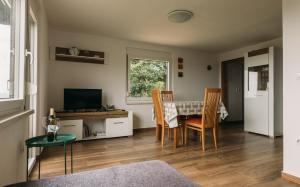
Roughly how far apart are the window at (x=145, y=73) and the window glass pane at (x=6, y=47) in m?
3.21

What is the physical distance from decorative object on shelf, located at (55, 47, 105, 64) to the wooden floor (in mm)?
1800

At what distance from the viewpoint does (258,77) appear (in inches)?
173

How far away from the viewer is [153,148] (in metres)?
3.17

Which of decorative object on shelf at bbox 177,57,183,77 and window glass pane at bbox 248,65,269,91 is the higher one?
decorative object on shelf at bbox 177,57,183,77

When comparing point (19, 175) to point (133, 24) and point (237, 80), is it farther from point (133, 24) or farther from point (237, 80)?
point (237, 80)

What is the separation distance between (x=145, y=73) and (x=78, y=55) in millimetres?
1726

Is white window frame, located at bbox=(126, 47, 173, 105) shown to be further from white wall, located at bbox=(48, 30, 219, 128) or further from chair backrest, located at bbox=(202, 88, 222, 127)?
chair backrest, located at bbox=(202, 88, 222, 127)

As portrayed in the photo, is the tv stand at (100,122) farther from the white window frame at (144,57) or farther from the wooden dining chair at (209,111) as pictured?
the wooden dining chair at (209,111)

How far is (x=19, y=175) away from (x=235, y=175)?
2.17 m

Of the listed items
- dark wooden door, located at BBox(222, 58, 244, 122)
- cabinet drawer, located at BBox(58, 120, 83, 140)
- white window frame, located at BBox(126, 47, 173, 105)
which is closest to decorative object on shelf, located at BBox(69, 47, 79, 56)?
white window frame, located at BBox(126, 47, 173, 105)

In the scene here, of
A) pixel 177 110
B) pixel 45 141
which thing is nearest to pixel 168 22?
pixel 177 110

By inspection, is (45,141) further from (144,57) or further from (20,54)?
(144,57)

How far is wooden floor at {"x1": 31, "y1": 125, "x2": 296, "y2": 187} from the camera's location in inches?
82.1

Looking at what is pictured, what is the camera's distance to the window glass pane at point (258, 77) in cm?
422
